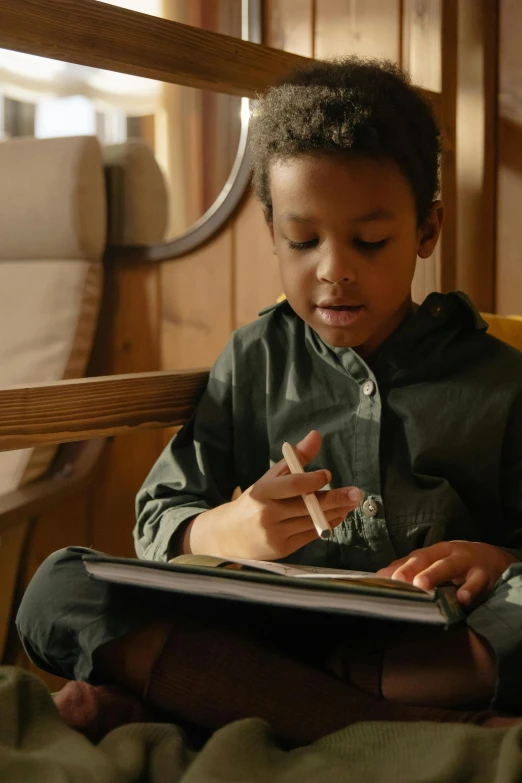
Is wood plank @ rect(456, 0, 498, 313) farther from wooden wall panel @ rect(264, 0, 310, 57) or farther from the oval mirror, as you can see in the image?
the oval mirror

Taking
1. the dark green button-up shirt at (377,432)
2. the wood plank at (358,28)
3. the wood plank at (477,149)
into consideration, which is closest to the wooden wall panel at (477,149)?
the wood plank at (477,149)

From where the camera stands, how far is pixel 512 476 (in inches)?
35.8

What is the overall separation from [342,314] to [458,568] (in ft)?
0.92

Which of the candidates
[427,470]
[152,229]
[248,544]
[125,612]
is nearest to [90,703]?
[125,612]

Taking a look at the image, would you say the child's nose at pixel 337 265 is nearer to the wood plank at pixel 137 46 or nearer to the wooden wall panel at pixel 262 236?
the wood plank at pixel 137 46

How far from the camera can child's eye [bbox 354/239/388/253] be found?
2.90 feet

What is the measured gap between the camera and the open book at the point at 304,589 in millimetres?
583

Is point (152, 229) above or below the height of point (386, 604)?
above

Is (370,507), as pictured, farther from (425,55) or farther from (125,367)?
(125,367)

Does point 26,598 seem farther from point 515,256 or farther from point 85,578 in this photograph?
point 515,256

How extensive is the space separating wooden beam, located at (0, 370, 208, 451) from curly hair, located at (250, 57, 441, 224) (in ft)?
0.80

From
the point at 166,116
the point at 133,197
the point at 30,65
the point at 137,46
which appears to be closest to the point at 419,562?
the point at 137,46

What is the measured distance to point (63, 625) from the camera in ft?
2.39

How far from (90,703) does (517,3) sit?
1173 millimetres
